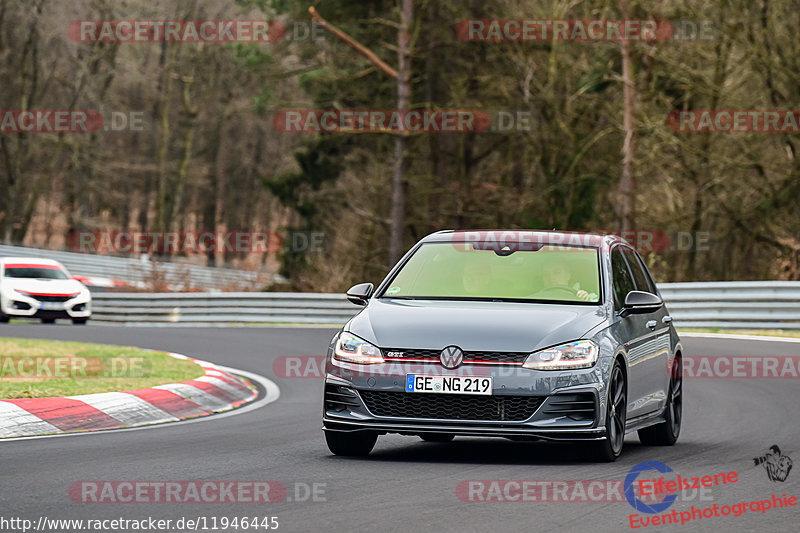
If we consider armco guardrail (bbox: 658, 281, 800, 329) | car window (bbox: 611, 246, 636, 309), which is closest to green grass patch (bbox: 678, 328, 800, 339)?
armco guardrail (bbox: 658, 281, 800, 329)

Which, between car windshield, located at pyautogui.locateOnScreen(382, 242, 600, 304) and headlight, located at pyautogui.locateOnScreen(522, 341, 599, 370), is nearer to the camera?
headlight, located at pyautogui.locateOnScreen(522, 341, 599, 370)

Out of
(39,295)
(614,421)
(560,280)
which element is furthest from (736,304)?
(614,421)

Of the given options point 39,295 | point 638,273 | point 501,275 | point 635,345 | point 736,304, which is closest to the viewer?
point 635,345

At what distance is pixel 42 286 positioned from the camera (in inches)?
1262

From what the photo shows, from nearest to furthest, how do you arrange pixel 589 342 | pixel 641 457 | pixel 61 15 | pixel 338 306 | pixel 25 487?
pixel 25 487 → pixel 589 342 → pixel 641 457 → pixel 338 306 → pixel 61 15

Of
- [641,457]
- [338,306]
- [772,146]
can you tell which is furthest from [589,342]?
[772,146]

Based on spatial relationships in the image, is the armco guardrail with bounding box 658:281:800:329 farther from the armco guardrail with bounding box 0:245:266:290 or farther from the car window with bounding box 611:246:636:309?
the armco guardrail with bounding box 0:245:266:290

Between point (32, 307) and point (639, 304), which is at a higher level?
point (639, 304)

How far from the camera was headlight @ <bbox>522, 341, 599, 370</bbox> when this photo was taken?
28.8 ft

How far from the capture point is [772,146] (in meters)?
36.9

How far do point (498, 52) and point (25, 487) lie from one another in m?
36.8

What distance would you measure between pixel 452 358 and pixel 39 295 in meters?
24.6

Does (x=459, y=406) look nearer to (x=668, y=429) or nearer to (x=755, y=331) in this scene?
(x=668, y=429)

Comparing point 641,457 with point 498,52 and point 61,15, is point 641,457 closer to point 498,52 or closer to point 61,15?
point 498,52
